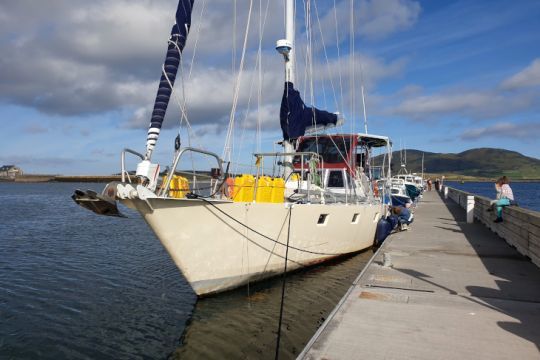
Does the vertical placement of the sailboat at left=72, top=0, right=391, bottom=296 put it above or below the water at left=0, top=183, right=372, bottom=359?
above

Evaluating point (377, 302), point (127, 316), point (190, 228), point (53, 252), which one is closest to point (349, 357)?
point (377, 302)

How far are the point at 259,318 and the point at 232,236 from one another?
1722 millimetres

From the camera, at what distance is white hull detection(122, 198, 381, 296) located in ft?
26.1

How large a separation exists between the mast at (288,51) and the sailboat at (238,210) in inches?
1.2

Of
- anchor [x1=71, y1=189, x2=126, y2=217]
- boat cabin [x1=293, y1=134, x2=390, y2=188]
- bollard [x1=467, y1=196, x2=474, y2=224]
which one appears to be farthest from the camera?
bollard [x1=467, y1=196, x2=474, y2=224]

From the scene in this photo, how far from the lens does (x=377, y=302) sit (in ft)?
21.4

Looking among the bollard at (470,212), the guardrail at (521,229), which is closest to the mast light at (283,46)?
the guardrail at (521,229)

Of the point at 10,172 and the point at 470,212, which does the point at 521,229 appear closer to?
the point at 470,212

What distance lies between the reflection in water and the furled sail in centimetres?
334

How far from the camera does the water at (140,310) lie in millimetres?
6996

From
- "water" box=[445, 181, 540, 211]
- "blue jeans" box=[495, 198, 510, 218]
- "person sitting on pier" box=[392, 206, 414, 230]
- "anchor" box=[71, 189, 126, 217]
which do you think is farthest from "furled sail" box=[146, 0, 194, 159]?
"water" box=[445, 181, 540, 211]

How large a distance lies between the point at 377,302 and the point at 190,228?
3.73 meters

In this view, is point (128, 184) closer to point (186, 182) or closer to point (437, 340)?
point (186, 182)

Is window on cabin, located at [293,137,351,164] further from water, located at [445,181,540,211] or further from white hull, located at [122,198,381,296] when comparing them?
water, located at [445,181,540,211]
